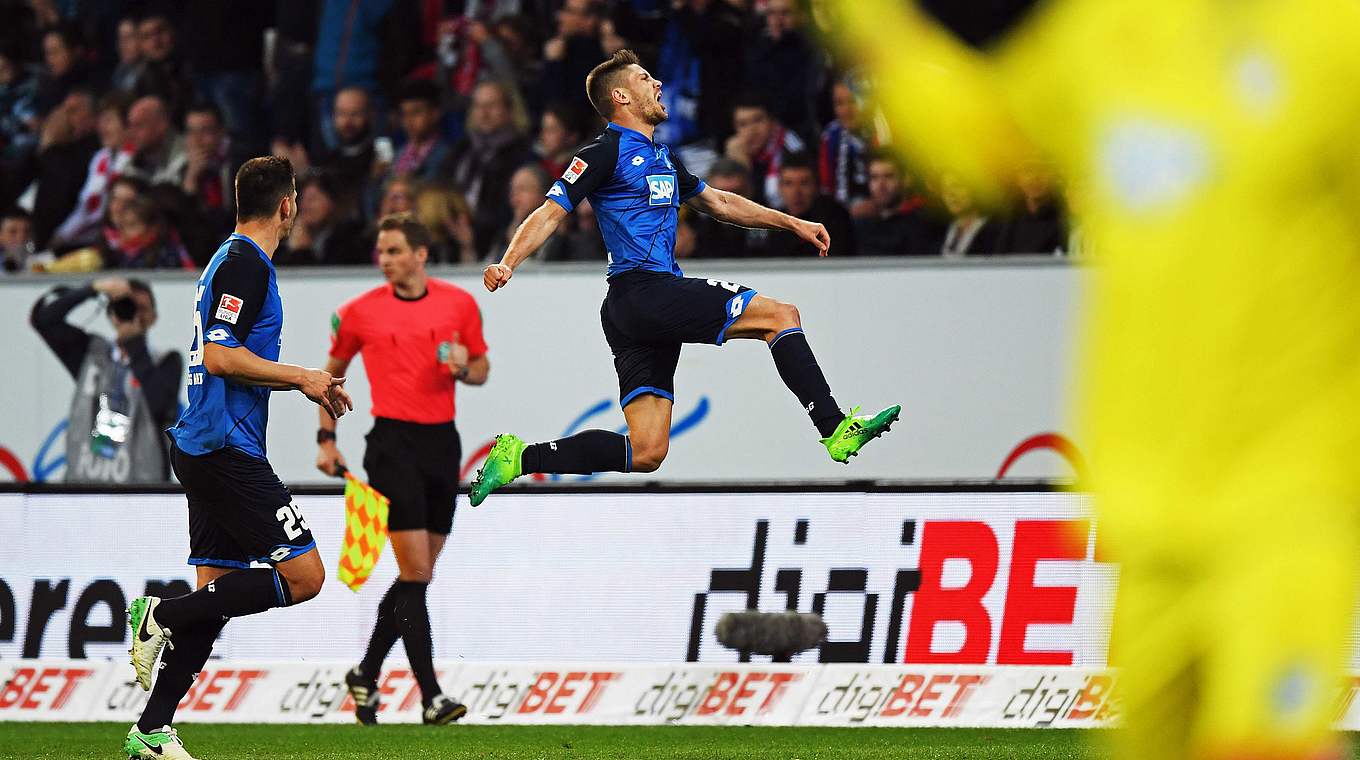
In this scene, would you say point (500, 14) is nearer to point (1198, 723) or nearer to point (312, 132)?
point (312, 132)

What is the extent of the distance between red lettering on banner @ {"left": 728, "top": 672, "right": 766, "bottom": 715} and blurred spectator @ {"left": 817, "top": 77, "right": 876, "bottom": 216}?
4491mm

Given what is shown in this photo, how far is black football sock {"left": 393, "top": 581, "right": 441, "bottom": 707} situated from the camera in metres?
8.98

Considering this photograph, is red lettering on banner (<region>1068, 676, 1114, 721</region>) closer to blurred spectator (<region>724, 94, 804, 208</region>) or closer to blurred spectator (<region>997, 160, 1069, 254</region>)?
blurred spectator (<region>997, 160, 1069, 254</region>)

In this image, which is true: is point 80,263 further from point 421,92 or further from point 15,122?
point 15,122

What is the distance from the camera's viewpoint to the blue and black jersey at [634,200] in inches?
309

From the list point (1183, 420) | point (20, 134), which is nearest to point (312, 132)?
point (20, 134)

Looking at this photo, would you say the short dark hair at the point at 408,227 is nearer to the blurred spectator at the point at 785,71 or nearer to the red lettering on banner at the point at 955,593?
the red lettering on banner at the point at 955,593

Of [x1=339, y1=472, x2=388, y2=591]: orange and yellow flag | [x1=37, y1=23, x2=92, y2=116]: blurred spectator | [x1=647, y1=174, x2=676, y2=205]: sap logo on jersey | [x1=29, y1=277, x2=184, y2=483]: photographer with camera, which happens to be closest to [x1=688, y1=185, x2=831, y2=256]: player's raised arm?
[x1=647, y1=174, x2=676, y2=205]: sap logo on jersey

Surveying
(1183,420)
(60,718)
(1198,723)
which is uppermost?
(1183,420)

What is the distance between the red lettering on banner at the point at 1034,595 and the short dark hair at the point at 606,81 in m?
2.87

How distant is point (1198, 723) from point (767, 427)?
371 inches

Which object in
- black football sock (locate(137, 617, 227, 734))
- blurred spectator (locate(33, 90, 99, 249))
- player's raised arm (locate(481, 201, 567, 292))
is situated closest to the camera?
black football sock (locate(137, 617, 227, 734))

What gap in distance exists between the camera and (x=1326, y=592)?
271 centimetres

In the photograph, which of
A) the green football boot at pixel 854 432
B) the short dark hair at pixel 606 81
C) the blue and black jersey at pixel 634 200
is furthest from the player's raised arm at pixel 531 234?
the green football boot at pixel 854 432
